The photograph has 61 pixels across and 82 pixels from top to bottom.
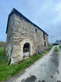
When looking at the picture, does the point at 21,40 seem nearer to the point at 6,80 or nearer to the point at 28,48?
the point at 28,48

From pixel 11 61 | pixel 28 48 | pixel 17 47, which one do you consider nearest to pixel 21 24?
pixel 17 47

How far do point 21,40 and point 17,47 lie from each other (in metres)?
1.40

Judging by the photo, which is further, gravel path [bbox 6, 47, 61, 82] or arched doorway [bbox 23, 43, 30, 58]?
arched doorway [bbox 23, 43, 30, 58]

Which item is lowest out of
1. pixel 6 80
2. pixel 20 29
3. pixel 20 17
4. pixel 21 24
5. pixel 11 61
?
pixel 6 80

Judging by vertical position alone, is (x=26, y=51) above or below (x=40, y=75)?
above

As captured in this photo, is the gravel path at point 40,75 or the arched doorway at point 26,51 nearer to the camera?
the gravel path at point 40,75

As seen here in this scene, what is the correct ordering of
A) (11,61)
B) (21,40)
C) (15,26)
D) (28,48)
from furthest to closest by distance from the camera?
(28,48) → (21,40) → (15,26) → (11,61)

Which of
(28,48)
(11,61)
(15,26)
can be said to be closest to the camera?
(11,61)

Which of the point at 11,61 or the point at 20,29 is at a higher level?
the point at 20,29

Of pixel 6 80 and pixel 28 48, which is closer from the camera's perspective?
pixel 6 80

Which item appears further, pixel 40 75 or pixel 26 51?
pixel 26 51

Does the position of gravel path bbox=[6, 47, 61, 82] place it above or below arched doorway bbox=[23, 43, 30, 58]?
below

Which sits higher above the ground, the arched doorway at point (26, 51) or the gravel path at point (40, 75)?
the arched doorway at point (26, 51)

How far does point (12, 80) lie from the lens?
13.0ft
